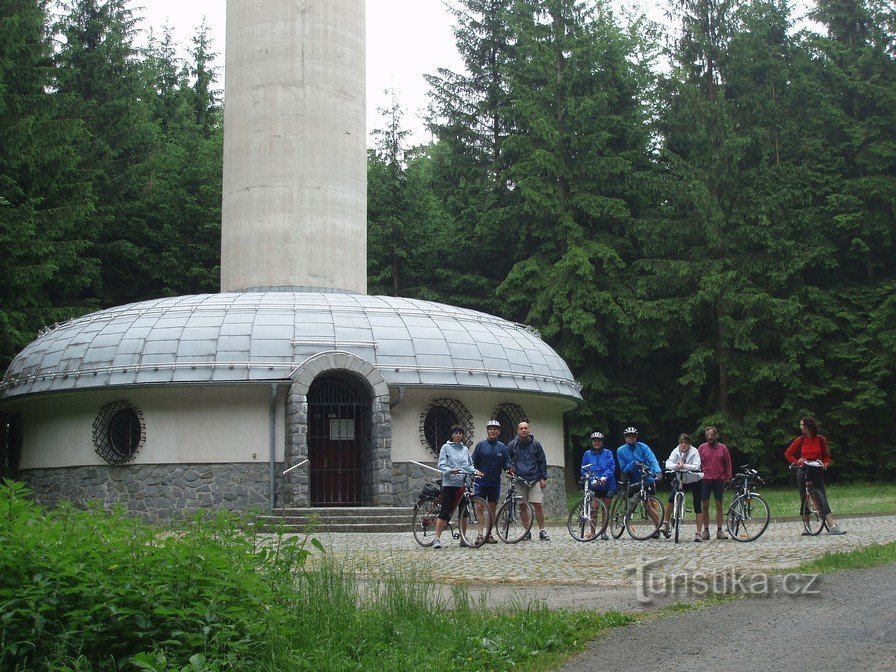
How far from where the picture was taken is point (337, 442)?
782 inches

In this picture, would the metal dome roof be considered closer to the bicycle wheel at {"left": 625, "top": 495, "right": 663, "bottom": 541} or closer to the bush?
the bicycle wheel at {"left": 625, "top": 495, "right": 663, "bottom": 541}

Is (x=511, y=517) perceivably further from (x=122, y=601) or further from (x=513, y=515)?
(x=122, y=601)

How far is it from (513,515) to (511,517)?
0.09 meters

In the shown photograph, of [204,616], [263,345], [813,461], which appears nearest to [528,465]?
[813,461]

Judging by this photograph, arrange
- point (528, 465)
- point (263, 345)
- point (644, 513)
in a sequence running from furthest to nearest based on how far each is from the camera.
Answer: point (263, 345) < point (644, 513) < point (528, 465)

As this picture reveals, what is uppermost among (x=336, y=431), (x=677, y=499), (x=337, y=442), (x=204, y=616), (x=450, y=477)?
(x=336, y=431)

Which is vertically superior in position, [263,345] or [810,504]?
[263,345]

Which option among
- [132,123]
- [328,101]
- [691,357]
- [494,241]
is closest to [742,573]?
[328,101]

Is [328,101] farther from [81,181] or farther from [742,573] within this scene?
[742,573]

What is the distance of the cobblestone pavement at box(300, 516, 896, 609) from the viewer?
9.19 metres

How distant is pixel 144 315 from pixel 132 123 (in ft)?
52.2

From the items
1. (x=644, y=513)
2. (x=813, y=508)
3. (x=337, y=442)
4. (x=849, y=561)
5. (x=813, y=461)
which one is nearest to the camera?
(x=849, y=561)

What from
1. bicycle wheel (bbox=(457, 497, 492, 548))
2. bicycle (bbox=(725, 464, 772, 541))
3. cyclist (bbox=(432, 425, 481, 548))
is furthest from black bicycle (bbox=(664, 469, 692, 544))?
cyclist (bbox=(432, 425, 481, 548))

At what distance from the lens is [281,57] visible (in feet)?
77.5
